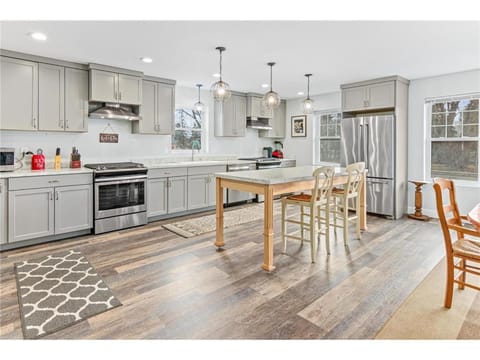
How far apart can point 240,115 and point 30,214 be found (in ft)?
14.0

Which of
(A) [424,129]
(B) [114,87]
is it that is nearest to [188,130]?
(B) [114,87]

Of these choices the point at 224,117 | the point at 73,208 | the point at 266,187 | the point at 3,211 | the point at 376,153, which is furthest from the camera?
the point at 224,117

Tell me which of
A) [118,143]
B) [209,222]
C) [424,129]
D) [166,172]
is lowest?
[209,222]

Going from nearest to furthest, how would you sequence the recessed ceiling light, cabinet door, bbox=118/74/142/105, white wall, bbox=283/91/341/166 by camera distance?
the recessed ceiling light
cabinet door, bbox=118/74/142/105
white wall, bbox=283/91/341/166

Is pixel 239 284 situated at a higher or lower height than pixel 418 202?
lower

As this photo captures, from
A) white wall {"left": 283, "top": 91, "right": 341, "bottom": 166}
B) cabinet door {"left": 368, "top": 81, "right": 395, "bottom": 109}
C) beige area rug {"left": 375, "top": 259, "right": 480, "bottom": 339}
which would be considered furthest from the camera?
white wall {"left": 283, "top": 91, "right": 341, "bottom": 166}

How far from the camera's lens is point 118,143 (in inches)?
196

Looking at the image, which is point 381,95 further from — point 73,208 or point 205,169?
point 73,208

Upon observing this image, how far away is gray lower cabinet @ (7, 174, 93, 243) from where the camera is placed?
3469 millimetres

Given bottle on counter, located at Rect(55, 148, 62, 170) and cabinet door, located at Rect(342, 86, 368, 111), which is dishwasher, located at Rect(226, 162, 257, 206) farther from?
bottle on counter, located at Rect(55, 148, 62, 170)

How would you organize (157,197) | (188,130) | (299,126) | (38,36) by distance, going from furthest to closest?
(299,126) < (188,130) < (157,197) < (38,36)

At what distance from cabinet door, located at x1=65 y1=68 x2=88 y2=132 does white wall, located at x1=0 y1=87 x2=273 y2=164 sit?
32 cm

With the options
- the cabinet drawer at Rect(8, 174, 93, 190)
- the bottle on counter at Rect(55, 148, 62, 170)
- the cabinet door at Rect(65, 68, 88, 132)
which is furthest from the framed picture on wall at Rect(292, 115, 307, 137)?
the bottle on counter at Rect(55, 148, 62, 170)
